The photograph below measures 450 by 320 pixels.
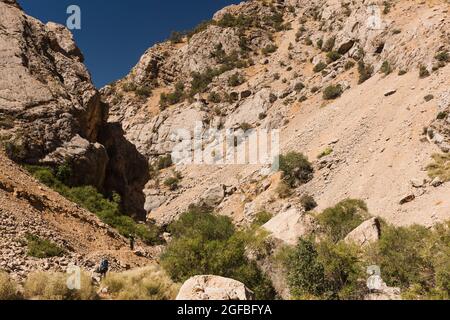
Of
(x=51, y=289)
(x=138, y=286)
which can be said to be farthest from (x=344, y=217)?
(x=51, y=289)

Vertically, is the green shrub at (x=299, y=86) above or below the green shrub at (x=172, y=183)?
above

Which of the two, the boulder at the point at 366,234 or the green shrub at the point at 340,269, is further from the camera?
the boulder at the point at 366,234

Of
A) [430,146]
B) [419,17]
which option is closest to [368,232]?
[430,146]

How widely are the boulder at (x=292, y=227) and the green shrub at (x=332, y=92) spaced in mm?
25793

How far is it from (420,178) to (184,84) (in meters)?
43.5

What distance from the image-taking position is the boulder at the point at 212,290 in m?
9.10

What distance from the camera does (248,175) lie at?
1457 inches

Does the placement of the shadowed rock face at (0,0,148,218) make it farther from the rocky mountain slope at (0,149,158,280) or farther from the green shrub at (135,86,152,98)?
the green shrub at (135,86,152,98)

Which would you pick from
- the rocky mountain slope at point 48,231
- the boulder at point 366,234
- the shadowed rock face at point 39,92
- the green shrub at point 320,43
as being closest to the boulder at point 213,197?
the shadowed rock face at point 39,92

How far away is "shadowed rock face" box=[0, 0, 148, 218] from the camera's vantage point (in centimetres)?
1993

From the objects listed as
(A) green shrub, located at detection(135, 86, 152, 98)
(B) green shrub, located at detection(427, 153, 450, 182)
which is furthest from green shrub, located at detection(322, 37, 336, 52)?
(B) green shrub, located at detection(427, 153, 450, 182)

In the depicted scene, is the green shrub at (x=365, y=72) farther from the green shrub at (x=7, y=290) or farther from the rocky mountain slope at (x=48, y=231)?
the green shrub at (x=7, y=290)

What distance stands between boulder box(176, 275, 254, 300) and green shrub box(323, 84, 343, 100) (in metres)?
35.2

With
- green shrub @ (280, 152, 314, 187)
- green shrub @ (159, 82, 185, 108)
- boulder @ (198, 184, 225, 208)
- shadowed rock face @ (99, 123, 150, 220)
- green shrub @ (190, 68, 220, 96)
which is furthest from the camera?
green shrub @ (190, 68, 220, 96)
